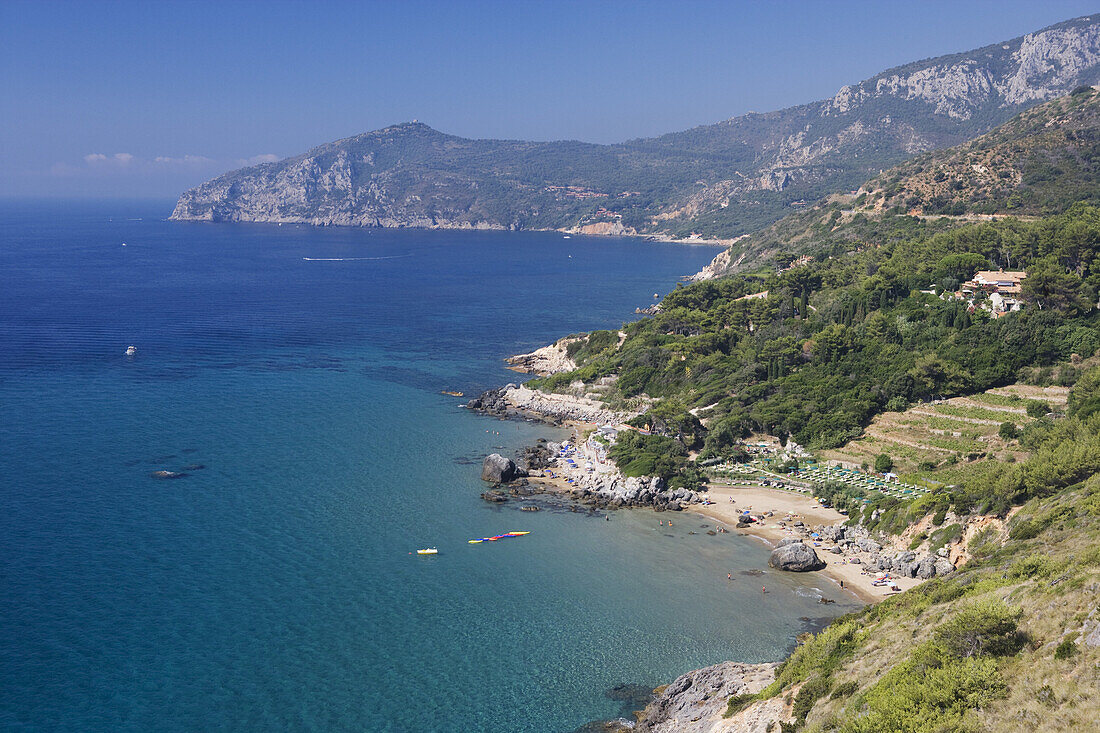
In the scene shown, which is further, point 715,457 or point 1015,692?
point 715,457

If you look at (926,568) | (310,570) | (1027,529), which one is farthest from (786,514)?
(310,570)

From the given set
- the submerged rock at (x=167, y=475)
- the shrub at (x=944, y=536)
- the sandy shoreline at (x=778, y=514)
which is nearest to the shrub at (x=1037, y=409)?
the sandy shoreline at (x=778, y=514)

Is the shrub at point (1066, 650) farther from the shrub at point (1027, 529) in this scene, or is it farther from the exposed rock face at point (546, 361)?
the exposed rock face at point (546, 361)

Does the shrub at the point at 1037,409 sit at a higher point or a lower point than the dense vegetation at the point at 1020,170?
lower

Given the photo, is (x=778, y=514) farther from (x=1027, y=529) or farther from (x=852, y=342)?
(x=852, y=342)

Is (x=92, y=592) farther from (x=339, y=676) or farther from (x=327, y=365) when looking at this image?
(x=327, y=365)

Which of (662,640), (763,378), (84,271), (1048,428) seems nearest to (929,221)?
(763,378)

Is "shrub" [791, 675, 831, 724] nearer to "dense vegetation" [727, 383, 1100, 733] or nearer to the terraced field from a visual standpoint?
"dense vegetation" [727, 383, 1100, 733]
